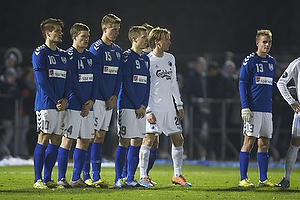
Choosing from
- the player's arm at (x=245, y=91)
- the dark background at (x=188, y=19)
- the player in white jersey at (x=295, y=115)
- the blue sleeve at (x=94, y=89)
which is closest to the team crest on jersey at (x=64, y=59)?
the blue sleeve at (x=94, y=89)

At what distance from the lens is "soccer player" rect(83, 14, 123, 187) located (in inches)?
386

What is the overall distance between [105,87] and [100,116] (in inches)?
17.0

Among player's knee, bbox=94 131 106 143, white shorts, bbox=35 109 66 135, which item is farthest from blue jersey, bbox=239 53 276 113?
white shorts, bbox=35 109 66 135

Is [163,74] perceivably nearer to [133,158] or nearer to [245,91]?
[245,91]

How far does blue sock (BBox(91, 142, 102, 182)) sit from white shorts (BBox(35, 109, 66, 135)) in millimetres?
812

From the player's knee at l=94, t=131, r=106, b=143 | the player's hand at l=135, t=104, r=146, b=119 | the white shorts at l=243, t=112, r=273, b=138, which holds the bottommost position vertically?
the player's knee at l=94, t=131, r=106, b=143

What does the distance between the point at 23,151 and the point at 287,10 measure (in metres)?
9.97

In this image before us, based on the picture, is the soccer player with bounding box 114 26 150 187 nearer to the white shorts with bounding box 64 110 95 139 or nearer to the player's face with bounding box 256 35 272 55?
the white shorts with bounding box 64 110 95 139

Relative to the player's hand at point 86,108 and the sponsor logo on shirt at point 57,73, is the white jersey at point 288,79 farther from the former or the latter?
the sponsor logo on shirt at point 57,73

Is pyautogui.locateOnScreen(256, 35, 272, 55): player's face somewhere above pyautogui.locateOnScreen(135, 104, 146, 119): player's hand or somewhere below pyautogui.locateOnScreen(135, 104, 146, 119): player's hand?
above

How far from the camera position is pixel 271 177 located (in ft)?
40.8

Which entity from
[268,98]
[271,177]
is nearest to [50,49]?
[268,98]

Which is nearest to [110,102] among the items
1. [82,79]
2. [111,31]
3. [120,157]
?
[82,79]

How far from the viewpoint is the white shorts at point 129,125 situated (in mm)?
9766
